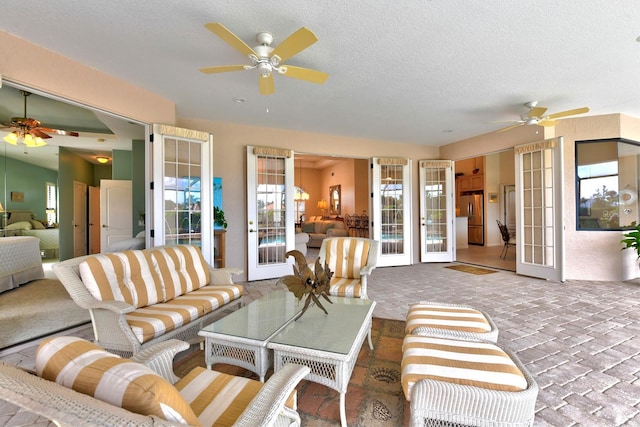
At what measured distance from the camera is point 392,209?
21.6ft

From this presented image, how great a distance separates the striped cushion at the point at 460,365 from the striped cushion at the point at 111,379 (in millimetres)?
1171

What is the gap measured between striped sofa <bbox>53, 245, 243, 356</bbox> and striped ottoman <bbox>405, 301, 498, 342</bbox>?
1.79m

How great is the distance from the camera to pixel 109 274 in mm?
2371

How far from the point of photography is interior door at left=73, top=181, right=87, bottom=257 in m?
7.36

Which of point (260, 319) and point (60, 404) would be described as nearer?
point (60, 404)

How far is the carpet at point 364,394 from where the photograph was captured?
1.73m

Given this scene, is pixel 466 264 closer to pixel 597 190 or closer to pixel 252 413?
pixel 597 190

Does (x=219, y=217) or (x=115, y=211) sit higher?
(x=115, y=211)

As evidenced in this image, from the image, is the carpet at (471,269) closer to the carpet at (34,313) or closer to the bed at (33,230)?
the carpet at (34,313)

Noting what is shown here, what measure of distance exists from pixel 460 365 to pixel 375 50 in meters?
2.71

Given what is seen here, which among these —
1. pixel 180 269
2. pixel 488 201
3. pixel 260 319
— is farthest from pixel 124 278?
pixel 488 201

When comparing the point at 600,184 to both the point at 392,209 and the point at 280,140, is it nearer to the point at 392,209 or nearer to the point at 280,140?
the point at 392,209

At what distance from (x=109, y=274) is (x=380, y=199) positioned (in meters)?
5.22

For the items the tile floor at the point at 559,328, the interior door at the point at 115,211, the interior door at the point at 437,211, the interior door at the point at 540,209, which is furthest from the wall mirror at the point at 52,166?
the interior door at the point at 540,209
